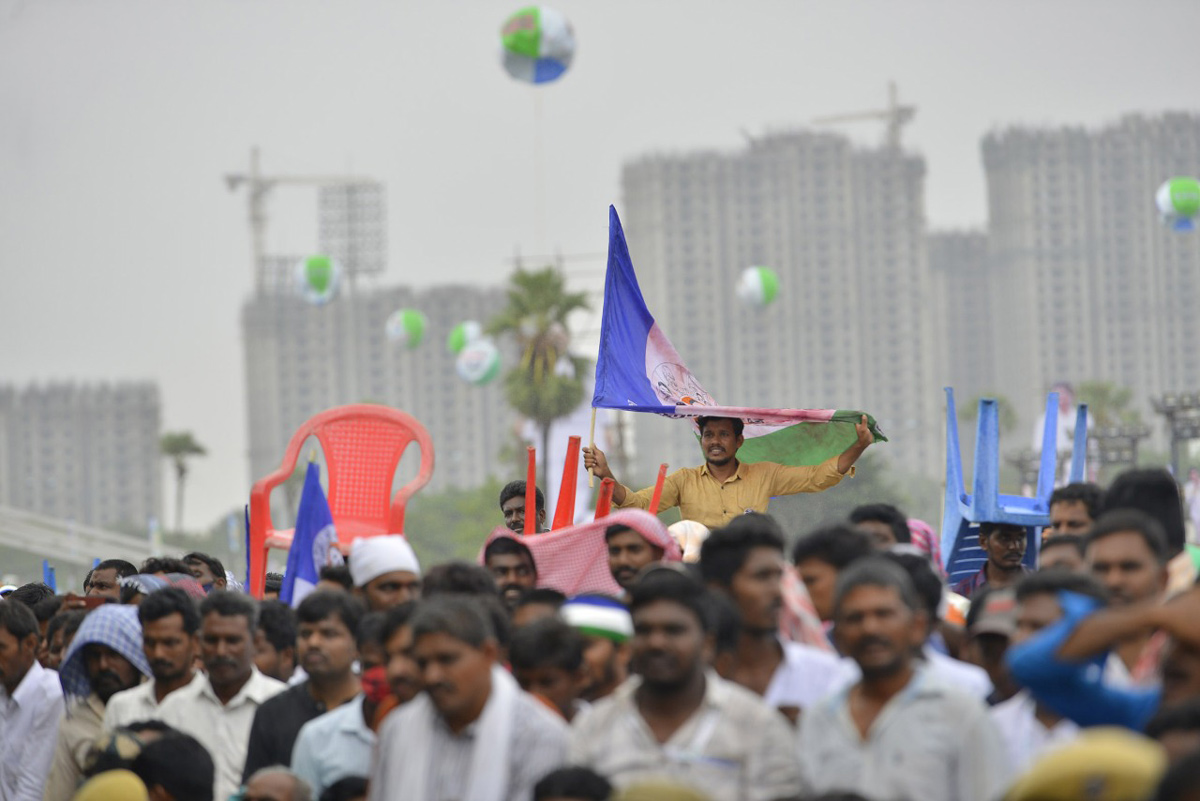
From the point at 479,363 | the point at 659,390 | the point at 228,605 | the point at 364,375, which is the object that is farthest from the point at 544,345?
the point at 364,375

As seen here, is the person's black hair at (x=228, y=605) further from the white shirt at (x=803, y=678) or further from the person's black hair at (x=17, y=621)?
the white shirt at (x=803, y=678)

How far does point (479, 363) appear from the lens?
44312mm

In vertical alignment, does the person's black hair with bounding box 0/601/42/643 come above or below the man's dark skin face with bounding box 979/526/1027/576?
below

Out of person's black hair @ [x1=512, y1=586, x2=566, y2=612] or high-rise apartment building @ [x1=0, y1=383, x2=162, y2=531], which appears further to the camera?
high-rise apartment building @ [x1=0, y1=383, x2=162, y2=531]

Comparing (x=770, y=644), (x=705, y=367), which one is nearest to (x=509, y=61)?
(x=770, y=644)

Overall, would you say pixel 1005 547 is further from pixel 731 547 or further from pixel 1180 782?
pixel 1180 782

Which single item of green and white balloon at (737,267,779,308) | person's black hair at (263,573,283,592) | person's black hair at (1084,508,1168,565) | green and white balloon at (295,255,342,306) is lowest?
person's black hair at (263,573,283,592)

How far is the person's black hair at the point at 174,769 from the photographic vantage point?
6055mm

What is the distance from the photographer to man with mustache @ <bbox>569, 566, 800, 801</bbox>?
500cm

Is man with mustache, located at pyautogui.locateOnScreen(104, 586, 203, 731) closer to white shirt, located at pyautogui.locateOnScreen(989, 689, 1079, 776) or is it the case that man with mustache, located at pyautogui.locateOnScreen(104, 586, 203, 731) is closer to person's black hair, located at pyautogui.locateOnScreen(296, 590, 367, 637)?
person's black hair, located at pyautogui.locateOnScreen(296, 590, 367, 637)

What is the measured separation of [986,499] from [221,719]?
390cm

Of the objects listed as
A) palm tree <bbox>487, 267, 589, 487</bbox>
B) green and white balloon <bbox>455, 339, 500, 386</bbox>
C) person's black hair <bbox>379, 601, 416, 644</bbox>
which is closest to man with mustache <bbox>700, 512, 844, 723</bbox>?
person's black hair <bbox>379, 601, 416, 644</bbox>

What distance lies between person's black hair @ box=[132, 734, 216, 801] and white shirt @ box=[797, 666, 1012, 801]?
209cm

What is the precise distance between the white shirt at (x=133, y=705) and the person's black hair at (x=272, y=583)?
2.71m
